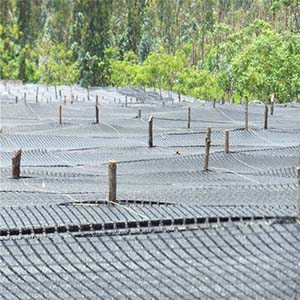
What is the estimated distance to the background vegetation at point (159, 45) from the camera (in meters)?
13.8

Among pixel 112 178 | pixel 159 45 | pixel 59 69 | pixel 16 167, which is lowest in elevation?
pixel 59 69

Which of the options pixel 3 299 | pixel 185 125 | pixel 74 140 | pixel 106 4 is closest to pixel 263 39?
pixel 185 125

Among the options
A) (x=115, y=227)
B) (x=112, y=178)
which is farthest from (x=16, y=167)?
(x=115, y=227)

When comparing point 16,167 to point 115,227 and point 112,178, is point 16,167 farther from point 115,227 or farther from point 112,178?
point 115,227

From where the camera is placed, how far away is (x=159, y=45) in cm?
2498

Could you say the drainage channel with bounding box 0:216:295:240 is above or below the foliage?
above

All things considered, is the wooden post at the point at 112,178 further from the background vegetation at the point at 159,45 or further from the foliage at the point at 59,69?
the foliage at the point at 59,69

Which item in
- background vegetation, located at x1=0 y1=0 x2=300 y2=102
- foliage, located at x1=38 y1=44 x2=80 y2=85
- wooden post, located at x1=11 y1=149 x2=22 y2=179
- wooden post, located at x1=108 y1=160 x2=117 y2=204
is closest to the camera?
wooden post, located at x1=108 y1=160 x2=117 y2=204

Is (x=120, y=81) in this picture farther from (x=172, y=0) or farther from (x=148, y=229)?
(x=148, y=229)

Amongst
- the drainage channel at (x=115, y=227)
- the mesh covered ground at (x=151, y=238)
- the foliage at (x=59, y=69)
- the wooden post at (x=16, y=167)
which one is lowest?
the foliage at (x=59, y=69)

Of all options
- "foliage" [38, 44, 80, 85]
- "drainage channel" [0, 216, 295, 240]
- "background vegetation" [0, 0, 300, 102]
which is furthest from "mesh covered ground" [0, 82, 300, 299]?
"foliage" [38, 44, 80, 85]

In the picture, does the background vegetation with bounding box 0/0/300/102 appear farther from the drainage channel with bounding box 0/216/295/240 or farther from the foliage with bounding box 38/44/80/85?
the drainage channel with bounding box 0/216/295/240

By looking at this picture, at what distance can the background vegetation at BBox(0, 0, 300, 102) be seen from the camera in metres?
13.8

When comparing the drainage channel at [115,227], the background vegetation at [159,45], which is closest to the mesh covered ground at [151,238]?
the drainage channel at [115,227]
